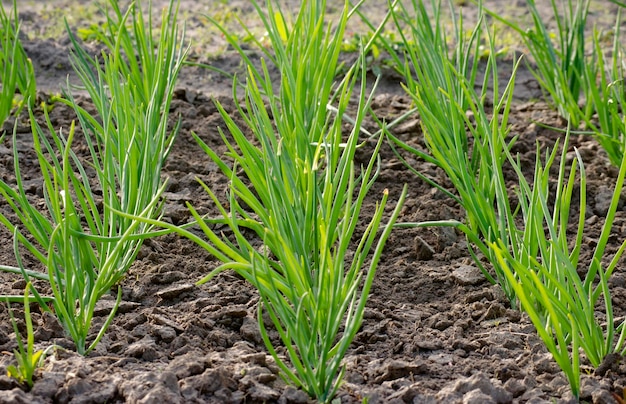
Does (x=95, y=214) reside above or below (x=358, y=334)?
above

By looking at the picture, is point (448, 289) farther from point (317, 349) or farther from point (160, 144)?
point (160, 144)

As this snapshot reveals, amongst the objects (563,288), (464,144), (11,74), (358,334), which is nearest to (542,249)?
(563,288)

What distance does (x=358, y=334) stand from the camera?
217 cm

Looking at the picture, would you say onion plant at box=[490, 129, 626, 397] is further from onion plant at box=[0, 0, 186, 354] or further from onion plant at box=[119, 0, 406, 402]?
onion plant at box=[0, 0, 186, 354]

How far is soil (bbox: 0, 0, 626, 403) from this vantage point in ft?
6.15

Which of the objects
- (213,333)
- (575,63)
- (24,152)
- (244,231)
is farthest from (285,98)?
(575,63)

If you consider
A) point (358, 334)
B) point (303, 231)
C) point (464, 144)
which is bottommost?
point (358, 334)

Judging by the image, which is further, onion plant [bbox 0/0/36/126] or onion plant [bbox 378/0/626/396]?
onion plant [bbox 0/0/36/126]

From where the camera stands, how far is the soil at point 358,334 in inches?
73.9

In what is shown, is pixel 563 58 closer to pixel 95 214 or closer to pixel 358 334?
pixel 358 334

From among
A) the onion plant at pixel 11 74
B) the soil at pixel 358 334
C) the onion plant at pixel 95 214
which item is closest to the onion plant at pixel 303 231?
the soil at pixel 358 334

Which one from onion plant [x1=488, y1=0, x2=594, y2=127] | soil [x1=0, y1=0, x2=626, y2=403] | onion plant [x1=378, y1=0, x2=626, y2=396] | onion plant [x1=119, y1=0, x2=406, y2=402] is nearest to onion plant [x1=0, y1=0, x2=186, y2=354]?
soil [x1=0, y1=0, x2=626, y2=403]

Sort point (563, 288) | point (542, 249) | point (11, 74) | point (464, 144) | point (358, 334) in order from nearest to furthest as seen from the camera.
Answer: point (563, 288)
point (542, 249)
point (358, 334)
point (464, 144)
point (11, 74)

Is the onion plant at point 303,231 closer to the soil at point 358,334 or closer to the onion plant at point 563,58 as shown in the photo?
the soil at point 358,334
